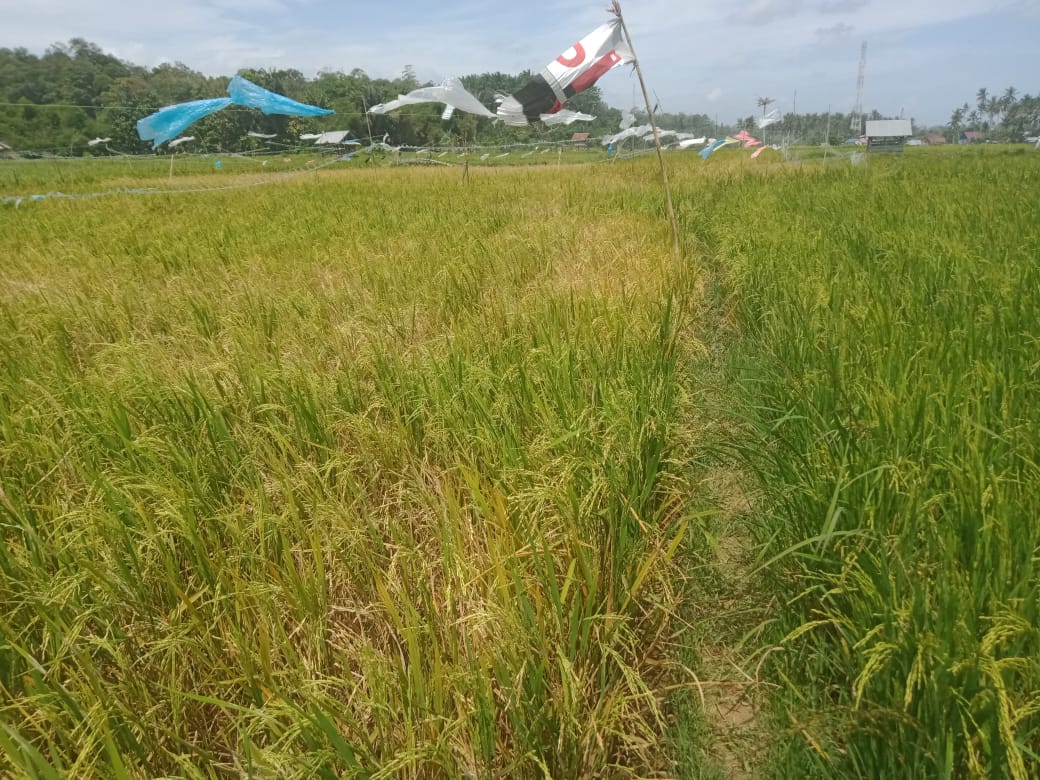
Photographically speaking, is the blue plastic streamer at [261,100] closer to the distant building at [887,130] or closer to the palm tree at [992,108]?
the distant building at [887,130]

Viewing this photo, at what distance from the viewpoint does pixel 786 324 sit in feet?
8.75

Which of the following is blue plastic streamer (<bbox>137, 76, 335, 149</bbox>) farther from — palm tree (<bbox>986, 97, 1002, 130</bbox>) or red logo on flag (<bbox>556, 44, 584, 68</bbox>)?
palm tree (<bbox>986, 97, 1002, 130</bbox>)

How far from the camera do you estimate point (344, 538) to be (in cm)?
155

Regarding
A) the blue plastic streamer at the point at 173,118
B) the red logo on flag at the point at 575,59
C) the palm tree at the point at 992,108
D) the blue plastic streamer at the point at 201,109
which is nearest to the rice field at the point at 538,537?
the red logo on flag at the point at 575,59

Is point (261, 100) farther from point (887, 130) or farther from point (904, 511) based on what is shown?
point (887, 130)

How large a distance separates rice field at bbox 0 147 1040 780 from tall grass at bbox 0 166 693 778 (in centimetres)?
1

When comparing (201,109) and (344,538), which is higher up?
(201,109)

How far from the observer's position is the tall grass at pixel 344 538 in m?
1.09

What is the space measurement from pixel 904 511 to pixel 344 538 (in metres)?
1.40

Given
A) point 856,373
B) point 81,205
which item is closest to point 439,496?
point 856,373

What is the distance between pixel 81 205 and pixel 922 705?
464 inches

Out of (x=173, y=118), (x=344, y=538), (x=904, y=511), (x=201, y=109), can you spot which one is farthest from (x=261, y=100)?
(x=904, y=511)

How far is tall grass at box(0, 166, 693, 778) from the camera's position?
1.09 meters

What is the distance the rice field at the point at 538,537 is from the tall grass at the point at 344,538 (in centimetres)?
1
